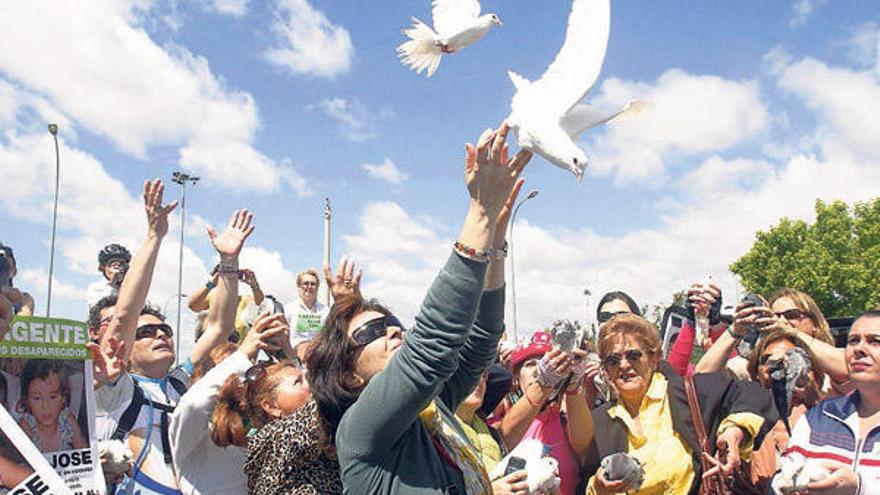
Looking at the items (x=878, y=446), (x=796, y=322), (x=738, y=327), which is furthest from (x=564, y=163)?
(x=796, y=322)

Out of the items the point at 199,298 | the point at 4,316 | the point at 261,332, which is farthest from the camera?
the point at 199,298

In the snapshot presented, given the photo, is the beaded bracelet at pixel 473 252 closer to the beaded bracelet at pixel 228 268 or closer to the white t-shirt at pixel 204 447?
the white t-shirt at pixel 204 447

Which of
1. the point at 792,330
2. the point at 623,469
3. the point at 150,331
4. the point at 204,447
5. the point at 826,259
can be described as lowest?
the point at 623,469

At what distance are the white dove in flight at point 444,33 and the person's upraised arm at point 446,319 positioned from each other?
550 mm

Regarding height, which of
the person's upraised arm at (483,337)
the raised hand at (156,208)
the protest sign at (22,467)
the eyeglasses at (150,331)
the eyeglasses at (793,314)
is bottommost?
the protest sign at (22,467)

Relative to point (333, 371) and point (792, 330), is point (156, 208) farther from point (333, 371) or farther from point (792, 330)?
point (792, 330)

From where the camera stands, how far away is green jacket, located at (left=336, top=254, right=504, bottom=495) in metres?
1.76

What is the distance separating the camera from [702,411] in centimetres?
345

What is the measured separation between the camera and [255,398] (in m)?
3.21

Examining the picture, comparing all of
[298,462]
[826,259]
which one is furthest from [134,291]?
[826,259]

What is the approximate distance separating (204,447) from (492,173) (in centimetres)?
222

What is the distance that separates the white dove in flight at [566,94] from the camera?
5.98 ft

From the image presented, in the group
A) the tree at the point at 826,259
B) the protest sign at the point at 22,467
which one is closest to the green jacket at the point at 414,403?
the protest sign at the point at 22,467

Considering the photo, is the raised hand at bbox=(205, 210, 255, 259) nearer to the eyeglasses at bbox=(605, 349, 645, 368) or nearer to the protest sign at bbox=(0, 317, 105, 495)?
the protest sign at bbox=(0, 317, 105, 495)
